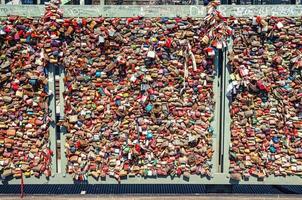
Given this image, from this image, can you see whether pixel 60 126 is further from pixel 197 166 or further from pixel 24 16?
pixel 197 166

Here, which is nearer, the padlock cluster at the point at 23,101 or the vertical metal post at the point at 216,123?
the padlock cluster at the point at 23,101

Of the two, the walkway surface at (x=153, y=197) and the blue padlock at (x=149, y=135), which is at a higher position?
the blue padlock at (x=149, y=135)

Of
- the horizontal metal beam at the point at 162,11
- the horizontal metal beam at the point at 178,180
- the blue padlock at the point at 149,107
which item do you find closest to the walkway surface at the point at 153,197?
Result: the horizontal metal beam at the point at 178,180

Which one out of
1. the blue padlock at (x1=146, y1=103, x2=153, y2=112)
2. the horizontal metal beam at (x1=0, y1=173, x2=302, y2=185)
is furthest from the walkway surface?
the blue padlock at (x1=146, y1=103, x2=153, y2=112)

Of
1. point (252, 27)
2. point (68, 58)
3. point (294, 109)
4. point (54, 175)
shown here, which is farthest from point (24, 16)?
point (294, 109)

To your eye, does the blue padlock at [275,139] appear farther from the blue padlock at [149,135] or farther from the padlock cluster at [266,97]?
the blue padlock at [149,135]

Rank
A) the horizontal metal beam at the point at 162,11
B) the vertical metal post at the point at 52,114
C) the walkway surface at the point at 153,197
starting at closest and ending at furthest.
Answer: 1. the horizontal metal beam at the point at 162,11
2. the vertical metal post at the point at 52,114
3. the walkway surface at the point at 153,197

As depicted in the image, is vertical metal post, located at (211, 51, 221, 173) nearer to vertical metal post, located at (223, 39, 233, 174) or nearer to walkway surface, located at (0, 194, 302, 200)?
vertical metal post, located at (223, 39, 233, 174)
